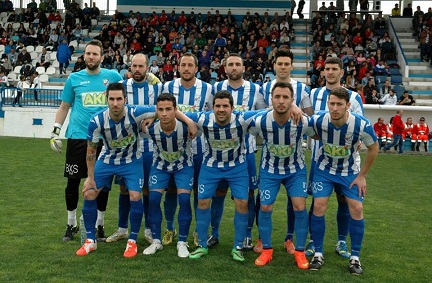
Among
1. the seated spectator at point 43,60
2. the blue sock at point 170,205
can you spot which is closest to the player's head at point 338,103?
the blue sock at point 170,205

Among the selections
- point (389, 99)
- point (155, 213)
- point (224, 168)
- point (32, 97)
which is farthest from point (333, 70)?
point (32, 97)

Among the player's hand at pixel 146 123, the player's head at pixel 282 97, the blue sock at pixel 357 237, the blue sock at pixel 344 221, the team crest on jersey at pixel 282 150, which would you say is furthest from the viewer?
the blue sock at pixel 344 221

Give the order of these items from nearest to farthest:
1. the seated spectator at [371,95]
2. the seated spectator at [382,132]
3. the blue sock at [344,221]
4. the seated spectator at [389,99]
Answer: the blue sock at [344,221] → the seated spectator at [382,132] → the seated spectator at [389,99] → the seated spectator at [371,95]

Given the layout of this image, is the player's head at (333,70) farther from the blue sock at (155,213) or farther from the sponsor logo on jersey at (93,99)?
the sponsor logo on jersey at (93,99)

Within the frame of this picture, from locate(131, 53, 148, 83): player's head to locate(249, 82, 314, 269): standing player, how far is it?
54.5 inches

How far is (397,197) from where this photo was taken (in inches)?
424

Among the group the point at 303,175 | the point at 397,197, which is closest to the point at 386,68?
the point at 397,197

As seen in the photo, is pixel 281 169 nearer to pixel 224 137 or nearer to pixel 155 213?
pixel 224 137

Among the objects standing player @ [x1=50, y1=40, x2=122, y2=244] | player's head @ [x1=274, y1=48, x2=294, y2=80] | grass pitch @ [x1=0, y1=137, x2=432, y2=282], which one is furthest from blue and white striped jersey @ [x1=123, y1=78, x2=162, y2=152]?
player's head @ [x1=274, y1=48, x2=294, y2=80]

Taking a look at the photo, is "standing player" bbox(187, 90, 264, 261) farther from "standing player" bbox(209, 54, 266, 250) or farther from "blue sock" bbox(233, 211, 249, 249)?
"standing player" bbox(209, 54, 266, 250)

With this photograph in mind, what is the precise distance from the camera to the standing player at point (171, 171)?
6.63 metres

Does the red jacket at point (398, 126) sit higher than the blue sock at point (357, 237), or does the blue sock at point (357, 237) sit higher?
the red jacket at point (398, 126)

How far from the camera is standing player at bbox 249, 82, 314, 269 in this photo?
6.30m

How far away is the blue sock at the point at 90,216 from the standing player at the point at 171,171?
22.6 inches
